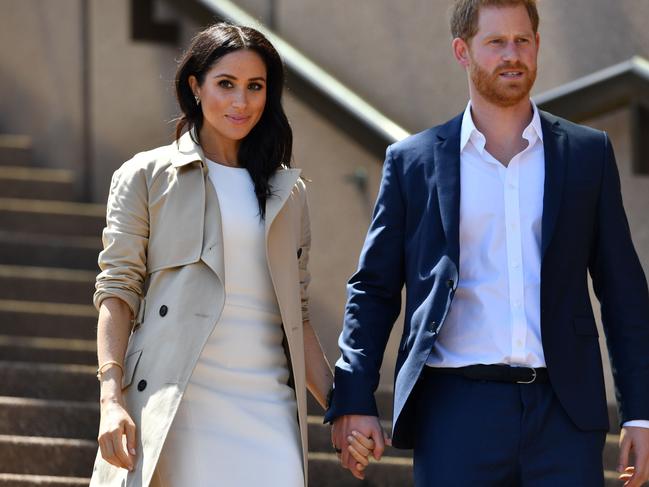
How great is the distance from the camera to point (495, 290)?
4.05 meters

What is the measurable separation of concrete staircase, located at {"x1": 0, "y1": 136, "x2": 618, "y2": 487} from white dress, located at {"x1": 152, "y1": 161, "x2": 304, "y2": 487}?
1639 mm

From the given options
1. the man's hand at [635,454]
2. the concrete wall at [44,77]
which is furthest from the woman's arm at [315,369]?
the concrete wall at [44,77]

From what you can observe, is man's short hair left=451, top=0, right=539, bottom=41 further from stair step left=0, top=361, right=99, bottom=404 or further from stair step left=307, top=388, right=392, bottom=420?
stair step left=0, top=361, right=99, bottom=404

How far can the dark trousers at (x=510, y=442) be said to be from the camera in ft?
13.0

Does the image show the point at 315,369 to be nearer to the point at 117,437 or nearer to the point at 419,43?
the point at 117,437

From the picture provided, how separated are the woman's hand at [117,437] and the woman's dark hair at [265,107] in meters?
0.76

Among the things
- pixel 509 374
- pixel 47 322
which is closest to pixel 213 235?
pixel 509 374

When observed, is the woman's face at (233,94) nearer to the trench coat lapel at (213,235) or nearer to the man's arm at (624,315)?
the trench coat lapel at (213,235)

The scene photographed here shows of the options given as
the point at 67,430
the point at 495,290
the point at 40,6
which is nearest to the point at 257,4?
the point at 40,6

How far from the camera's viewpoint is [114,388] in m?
3.96

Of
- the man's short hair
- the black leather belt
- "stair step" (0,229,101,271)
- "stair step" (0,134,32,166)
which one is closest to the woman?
the black leather belt

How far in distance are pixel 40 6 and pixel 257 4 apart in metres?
1.57

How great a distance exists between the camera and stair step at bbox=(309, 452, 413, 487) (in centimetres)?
568

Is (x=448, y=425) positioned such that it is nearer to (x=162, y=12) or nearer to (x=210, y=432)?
(x=210, y=432)
